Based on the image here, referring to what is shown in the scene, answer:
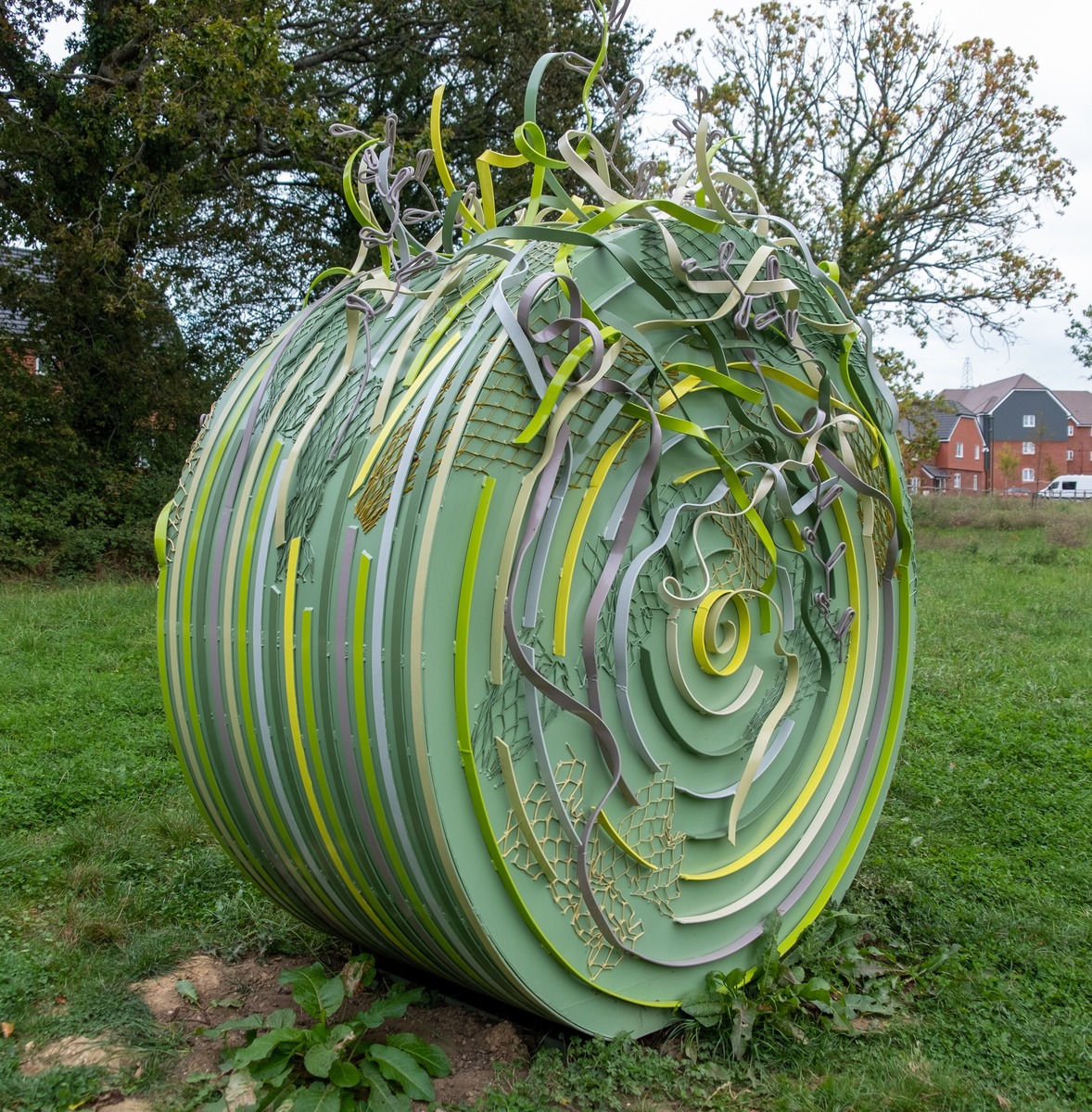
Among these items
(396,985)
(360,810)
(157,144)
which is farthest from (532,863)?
(157,144)

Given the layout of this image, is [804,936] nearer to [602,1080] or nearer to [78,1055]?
Answer: [602,1080]

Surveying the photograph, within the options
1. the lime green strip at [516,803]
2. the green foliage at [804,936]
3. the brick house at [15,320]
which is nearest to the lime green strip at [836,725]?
the green foliage at [804,936]

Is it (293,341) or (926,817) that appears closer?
(293,341)

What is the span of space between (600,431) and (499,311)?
0.40m

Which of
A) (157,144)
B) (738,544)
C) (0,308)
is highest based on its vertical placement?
(157,144)

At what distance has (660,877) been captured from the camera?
3006 mm

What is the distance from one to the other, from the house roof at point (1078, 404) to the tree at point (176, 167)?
5314cm

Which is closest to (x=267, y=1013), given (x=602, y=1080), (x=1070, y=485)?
(x=602, y=1080)

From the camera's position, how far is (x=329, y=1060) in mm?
2604

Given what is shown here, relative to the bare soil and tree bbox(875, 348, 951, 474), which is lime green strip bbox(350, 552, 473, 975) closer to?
the bare soil

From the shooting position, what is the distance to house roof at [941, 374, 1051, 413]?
62.6 metres

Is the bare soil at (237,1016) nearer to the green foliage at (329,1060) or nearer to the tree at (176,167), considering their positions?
the green foliage at (329,1060)

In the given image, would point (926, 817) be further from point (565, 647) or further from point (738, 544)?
point (565, 647)

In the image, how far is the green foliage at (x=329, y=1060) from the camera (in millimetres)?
2590
